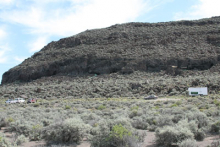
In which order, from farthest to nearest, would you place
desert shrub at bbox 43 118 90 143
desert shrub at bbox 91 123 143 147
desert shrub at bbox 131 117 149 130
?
desert shrub at bbox 131 117 149 130, desert shrub at bbox 43 118 90 143, desert shrub at bbox 91 123 143 147

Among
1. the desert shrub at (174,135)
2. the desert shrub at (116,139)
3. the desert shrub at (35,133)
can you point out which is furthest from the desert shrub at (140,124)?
the desert shrub at (35,133)

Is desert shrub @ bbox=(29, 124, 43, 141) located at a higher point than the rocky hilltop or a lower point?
lower

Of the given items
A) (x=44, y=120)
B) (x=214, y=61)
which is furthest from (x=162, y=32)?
(x=44, y=120)

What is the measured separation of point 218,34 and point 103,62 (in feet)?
97.7

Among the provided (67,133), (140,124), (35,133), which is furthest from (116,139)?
(140,124)

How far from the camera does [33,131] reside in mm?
9859

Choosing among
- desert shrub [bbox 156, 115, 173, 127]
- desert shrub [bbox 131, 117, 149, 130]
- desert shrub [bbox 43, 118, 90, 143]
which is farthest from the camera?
desert shrub [bbox 131, 117, 149, 130]

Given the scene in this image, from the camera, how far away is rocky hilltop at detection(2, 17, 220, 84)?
2058 inches

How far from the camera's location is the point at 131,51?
58.2 m

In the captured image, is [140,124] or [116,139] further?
[140,124]

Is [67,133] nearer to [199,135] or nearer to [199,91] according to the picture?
[199,135]

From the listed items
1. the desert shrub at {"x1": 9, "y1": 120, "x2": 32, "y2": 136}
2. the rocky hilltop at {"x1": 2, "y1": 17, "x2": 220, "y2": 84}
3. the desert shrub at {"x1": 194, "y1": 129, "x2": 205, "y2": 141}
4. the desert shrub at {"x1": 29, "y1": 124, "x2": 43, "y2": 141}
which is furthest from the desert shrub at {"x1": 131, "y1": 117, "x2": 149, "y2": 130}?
the rocky hilltop at {"x1": 2, "y1": 17, "x2": 220, "y2": 84}

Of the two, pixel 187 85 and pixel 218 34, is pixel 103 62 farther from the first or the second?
pixel 218 34

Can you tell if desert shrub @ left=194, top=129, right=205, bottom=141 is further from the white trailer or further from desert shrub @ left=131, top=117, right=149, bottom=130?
the white trailer
